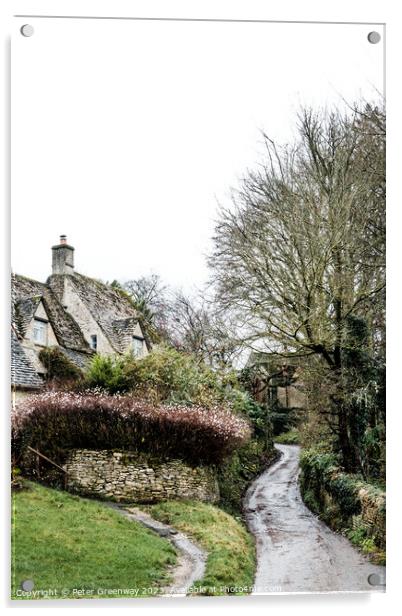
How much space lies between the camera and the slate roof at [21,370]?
19.5 feet

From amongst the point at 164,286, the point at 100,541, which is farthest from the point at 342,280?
the point at 100,541

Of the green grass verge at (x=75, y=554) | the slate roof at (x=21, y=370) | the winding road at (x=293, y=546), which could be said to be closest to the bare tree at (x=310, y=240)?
the winding road at (x=293, y=546)

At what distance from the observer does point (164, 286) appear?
6430mm

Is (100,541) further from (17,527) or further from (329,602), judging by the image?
(329,602)

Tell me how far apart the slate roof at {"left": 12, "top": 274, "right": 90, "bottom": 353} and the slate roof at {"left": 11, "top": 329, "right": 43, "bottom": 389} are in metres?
0.11

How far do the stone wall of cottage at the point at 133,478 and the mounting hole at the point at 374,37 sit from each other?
4.04 m

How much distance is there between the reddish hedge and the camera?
6305mm

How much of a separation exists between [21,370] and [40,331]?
0.35 metres

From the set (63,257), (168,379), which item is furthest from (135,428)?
(63,257)

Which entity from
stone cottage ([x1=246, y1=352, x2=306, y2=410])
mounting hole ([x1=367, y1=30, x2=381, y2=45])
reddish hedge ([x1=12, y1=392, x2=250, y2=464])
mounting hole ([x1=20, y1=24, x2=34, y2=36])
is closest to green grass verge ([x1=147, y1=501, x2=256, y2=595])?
reddish hedge ([x1=12, y1=392, x2=250, y2=464])

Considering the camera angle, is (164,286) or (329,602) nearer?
(329,602)

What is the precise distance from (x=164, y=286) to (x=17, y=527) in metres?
2.27

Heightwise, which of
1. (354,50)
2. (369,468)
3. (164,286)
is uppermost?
(354,50)

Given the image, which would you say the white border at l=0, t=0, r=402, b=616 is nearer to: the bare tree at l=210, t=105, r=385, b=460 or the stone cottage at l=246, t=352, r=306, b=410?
the bare tree at l=210, t=105, r=385, b=460
